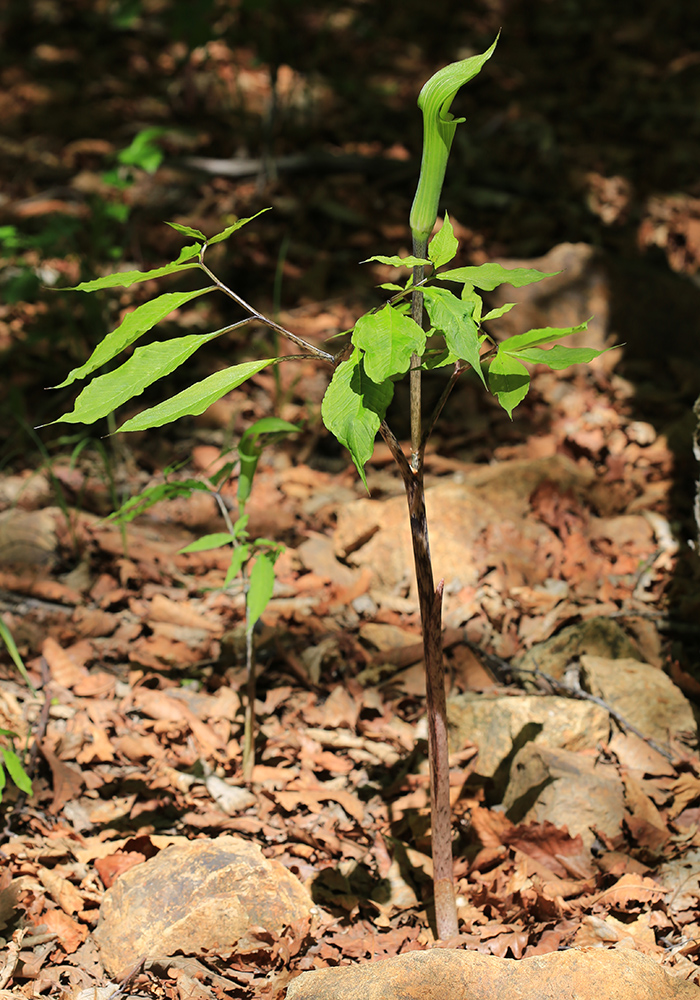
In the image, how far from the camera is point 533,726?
2.07 m

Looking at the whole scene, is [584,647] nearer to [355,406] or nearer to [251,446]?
[251,446]

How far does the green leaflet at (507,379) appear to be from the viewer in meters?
1.25

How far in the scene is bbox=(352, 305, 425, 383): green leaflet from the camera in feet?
3.51

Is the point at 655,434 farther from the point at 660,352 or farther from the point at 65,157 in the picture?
the point at 65,157

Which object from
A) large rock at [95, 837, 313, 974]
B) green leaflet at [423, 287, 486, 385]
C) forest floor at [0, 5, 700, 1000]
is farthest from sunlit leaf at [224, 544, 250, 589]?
green leaflet at [423, 287, 486, 385]

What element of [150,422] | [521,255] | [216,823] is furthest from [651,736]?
[521,255]

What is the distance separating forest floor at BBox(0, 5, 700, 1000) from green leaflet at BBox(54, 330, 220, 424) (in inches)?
27.5

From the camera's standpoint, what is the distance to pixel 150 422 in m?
1.14

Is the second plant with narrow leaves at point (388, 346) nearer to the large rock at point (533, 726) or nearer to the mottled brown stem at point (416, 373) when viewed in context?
the mottled brown stem at point (416, 373)

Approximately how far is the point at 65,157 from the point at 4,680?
A: 14.9 ft

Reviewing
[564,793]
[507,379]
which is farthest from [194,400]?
[564,793]

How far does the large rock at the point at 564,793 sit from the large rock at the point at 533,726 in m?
0.07

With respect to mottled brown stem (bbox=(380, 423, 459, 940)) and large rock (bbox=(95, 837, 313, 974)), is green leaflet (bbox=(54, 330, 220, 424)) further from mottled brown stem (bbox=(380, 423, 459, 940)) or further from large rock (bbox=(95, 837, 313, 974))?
large rock (bbox=(95, 837, 313, 974))

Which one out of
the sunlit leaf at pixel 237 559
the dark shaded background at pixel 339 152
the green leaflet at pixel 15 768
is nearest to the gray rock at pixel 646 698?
the dark shaded background at pixel 339 152
